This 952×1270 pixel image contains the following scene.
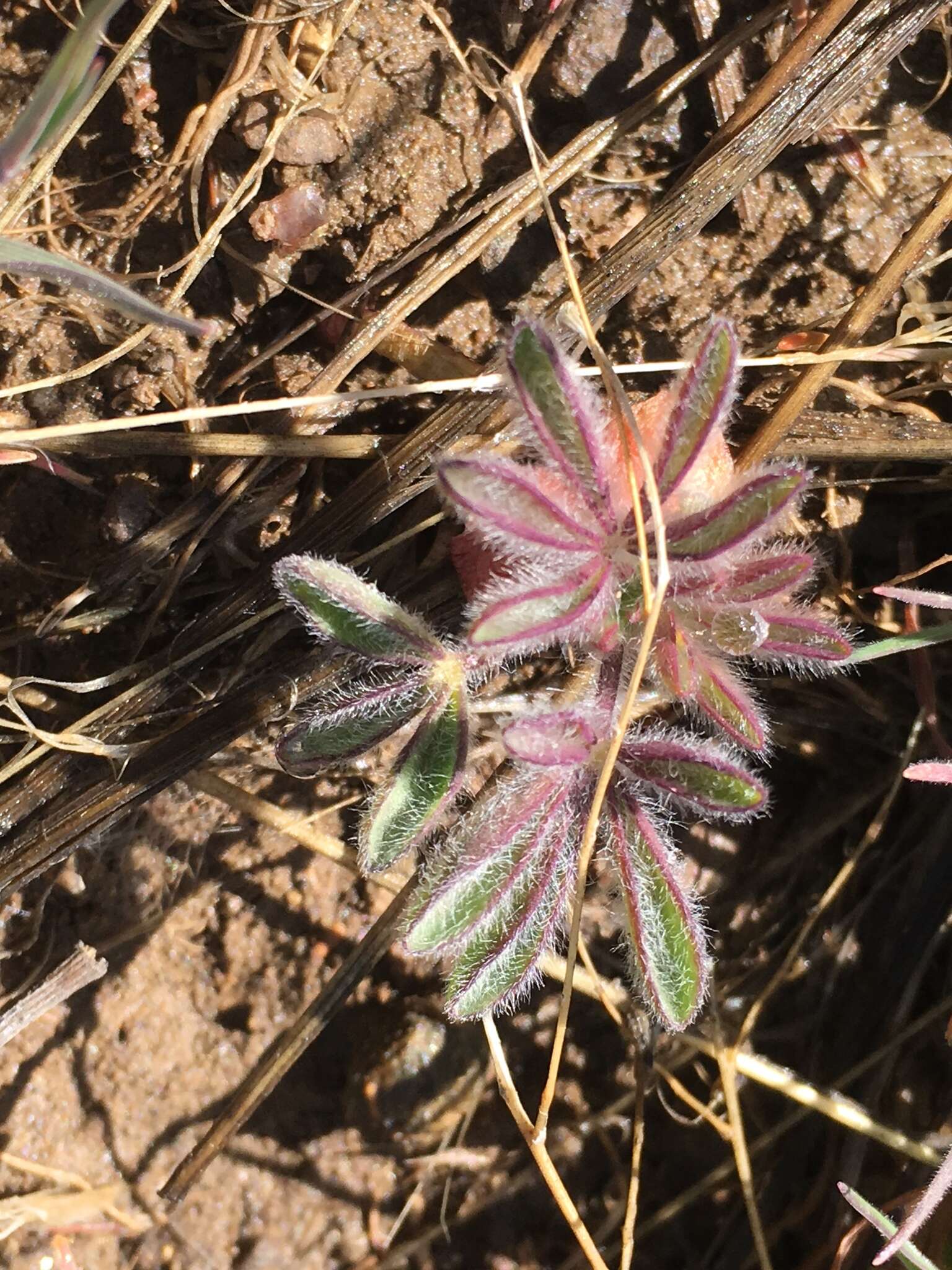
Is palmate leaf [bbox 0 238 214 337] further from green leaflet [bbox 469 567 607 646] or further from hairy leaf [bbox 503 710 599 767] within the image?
hairy leaf [bbox 503 710 599 767]

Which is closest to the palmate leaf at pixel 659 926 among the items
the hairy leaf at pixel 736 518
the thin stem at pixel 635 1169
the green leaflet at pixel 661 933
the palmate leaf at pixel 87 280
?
the green leaflet at pixel 661 933

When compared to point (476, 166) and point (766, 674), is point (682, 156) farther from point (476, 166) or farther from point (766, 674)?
point (766, 674)

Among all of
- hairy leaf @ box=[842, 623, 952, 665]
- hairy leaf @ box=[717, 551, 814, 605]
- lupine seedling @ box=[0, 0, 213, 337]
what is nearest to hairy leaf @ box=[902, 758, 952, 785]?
hairy leaf @ box=[842, 623, 952, 665]

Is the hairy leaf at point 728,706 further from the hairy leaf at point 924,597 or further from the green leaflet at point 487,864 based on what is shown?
the hairy leaf at point 924,597

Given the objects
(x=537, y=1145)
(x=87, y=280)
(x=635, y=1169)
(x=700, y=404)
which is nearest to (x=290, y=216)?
(x=87, y=280)

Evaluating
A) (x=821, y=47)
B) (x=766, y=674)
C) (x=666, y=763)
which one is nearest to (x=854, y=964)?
(x=766, y=674)

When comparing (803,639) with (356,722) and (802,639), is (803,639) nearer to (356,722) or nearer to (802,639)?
(802,639)

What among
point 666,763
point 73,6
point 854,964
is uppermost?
point 73,6
